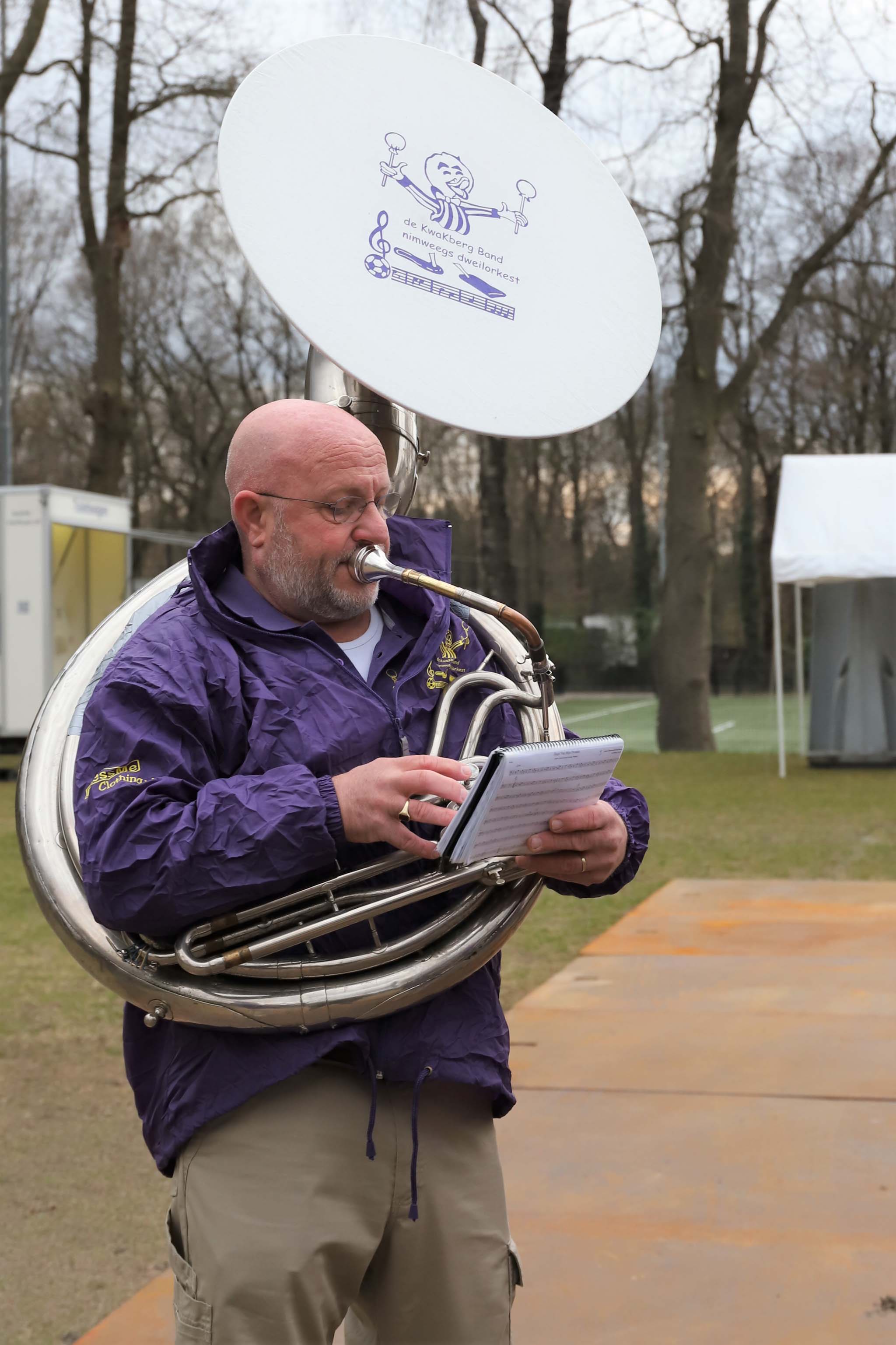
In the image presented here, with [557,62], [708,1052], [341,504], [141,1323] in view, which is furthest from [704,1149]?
[557,62]

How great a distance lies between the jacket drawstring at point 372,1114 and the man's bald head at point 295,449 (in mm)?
773

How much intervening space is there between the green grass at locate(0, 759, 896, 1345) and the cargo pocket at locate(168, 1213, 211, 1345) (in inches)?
50.0

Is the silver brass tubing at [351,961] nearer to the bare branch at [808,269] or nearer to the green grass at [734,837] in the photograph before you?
the green grass at [734,837]

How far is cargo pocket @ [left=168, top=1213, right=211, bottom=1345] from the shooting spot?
1.91 metres

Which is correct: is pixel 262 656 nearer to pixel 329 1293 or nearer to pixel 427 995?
pixel 427 995

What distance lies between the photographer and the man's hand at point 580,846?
1984 mm

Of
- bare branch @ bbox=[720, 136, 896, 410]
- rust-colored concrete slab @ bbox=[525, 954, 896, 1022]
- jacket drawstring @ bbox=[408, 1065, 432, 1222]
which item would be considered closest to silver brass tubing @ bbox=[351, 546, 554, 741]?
jacket drawstring @ bbox=[408, 1065, 432, 1222]

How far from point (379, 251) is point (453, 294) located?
5.0 inches

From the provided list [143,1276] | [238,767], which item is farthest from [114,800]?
[143,1276]

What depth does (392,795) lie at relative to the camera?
1.87 meters

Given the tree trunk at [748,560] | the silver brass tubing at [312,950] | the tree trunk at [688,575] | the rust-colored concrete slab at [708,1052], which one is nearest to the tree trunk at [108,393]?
the tree trunk at [688,575]

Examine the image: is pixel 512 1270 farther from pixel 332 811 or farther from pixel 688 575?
pixel 688 575

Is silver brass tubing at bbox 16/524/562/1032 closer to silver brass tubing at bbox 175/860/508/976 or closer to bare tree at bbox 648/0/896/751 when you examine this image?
silver brass tubing at bbox 175/860/508/976

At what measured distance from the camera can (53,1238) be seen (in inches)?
141
